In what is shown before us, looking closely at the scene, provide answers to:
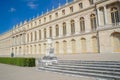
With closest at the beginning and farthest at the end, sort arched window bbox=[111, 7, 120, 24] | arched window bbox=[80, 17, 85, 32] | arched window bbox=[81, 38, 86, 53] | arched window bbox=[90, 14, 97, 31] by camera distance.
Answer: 1. arched window bbox=[111, 7, 120, 24]
2. arched window bbox=[90, 14, 97, 31]
3. arched window bbox=[81, 38, 86, 53]
4. arched window bbox=[80, 17, 85, 32]

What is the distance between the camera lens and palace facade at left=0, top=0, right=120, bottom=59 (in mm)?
24159

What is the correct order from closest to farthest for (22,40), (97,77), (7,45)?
1. (97,77)
2. (22,40)
3. (7,45)

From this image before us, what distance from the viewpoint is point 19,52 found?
202ft

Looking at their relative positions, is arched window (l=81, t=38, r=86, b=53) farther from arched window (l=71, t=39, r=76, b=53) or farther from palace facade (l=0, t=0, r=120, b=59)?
arched window (l=71, t=39, r=76, b=53)

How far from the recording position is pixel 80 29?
3198 centimetres

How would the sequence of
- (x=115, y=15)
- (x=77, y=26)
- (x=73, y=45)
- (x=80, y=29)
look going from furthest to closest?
(x=73, y=45) → (x=77, y=26) → (x=80, y=29) → (x=115, y=15)

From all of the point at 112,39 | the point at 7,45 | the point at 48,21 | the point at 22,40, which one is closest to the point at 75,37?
the point at 112,39

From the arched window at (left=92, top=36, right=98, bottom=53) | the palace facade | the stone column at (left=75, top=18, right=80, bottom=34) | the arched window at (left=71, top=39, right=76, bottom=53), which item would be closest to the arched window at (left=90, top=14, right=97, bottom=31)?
the palace facade

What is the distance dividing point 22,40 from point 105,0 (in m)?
43.6

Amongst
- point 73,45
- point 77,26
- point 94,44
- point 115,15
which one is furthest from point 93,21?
point 73,45

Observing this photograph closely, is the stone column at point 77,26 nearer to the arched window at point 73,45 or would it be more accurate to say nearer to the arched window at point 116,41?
the arched window at point 73,45

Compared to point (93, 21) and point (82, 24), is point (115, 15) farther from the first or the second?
point (82, 24)

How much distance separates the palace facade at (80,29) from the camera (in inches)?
951

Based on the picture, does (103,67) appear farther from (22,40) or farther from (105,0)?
(22,40)
